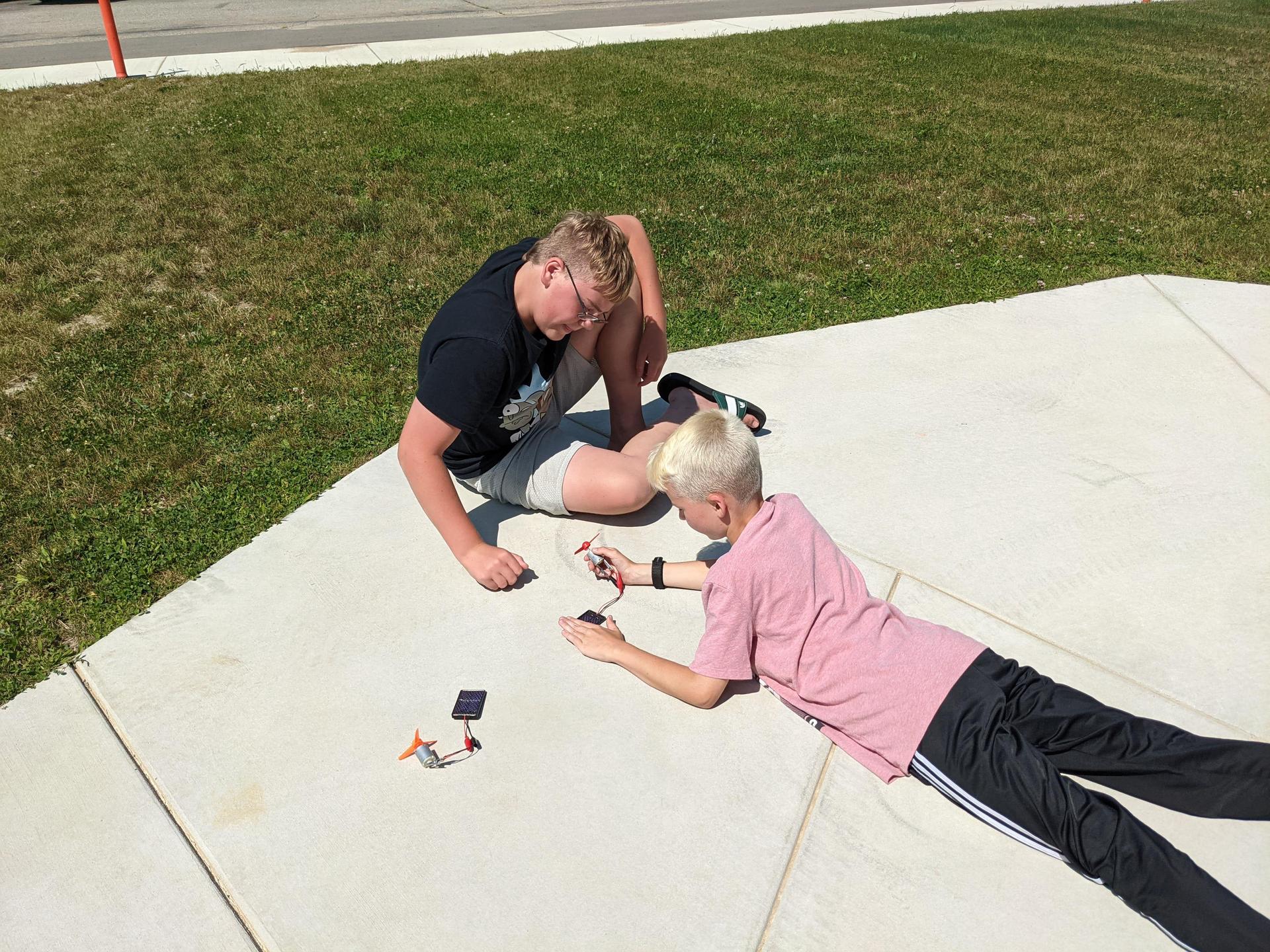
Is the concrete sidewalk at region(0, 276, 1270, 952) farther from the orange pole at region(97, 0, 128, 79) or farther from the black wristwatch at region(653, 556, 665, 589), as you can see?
the orange pole at region(97, 0, 128, 79)

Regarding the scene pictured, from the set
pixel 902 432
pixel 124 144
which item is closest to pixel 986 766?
pixel 902 432

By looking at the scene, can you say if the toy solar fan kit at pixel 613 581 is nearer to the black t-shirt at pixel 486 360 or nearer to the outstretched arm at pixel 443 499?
the outstretched arm at pixel 443 499

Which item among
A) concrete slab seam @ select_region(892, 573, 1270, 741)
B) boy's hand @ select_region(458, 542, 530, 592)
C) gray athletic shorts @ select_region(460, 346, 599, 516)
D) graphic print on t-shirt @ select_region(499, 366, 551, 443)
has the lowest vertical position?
concrete slab seam @ select_region(892, 573, 1270, 741)

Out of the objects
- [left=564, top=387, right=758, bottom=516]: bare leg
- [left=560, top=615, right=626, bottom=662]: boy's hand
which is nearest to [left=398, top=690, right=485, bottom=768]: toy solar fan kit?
[left=560, top=615, right=626, bottom=662]: boy's hand

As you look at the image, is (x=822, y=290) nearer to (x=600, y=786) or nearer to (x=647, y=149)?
(x=647, y=149)

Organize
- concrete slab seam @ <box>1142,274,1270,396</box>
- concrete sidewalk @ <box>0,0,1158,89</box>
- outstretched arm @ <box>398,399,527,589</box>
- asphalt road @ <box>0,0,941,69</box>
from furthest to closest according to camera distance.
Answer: asphalt road @ <box>0,0,941,69</box>
concrete sidewalk @ <box>0,0,1158,89</box>
concrete slab seam @ <box>1142,274,1270,396</box>
outstretched arm @ <box>398,399,527,589</box>

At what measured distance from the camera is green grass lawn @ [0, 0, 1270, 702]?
392cm

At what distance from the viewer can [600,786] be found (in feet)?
8.36

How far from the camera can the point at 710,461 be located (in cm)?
254

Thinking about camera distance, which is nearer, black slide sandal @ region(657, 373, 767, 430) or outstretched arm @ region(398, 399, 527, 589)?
outstretched arm @ region(398, 399, 527, 589)

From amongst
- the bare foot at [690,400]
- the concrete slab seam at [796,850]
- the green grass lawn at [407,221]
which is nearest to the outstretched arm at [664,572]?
the concrete slab seam at [796,850]

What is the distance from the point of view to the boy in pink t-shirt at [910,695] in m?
2.35

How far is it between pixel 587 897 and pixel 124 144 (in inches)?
305

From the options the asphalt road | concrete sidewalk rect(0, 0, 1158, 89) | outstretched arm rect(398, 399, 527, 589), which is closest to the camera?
outstretched arm rect(398, 399, 527, 589)
